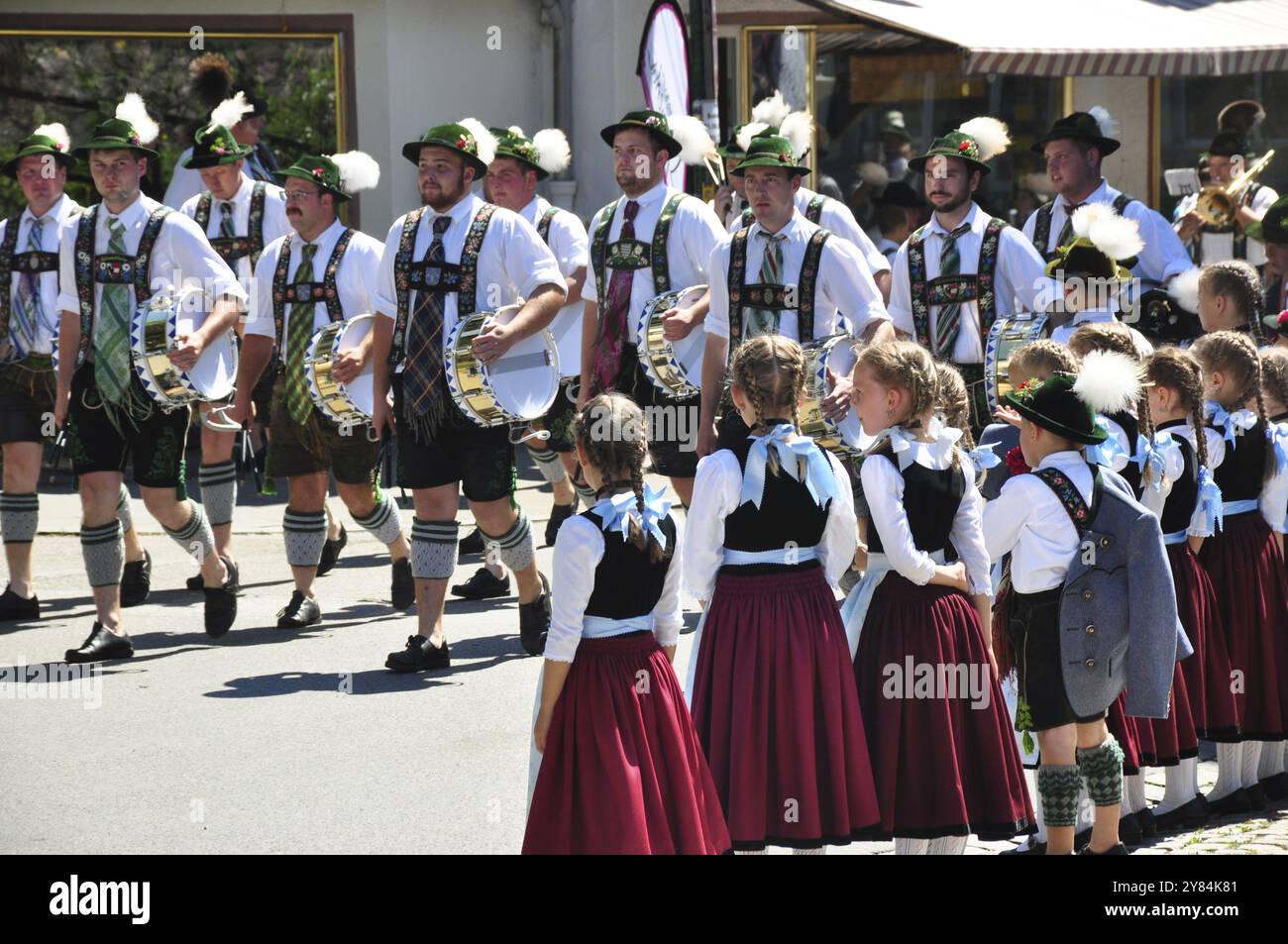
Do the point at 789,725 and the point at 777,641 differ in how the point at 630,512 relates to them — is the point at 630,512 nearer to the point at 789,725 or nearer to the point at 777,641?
the point at 777,641

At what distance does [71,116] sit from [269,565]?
5.84 metres

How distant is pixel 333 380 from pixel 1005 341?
2.90 m

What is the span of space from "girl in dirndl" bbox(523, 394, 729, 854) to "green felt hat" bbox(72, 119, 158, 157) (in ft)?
13.0

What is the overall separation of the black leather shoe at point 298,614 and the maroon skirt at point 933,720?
393 centimetres

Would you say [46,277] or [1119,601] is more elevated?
[46,277]

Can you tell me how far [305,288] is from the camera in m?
8.35

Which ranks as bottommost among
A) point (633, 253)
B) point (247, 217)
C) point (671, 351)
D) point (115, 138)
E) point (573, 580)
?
point (573, 580)

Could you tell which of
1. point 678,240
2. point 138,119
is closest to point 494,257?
point 678,240

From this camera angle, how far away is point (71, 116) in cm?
1421

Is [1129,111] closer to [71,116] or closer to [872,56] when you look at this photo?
[872,56]

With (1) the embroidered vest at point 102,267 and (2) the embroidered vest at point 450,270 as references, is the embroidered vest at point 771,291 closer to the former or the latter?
(2) the embroidered vest at point 450,270

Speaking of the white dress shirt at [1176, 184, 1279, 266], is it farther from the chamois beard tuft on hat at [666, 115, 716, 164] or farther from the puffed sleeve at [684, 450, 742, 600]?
the puffed sleeve at [684, 450, 742, 600]
